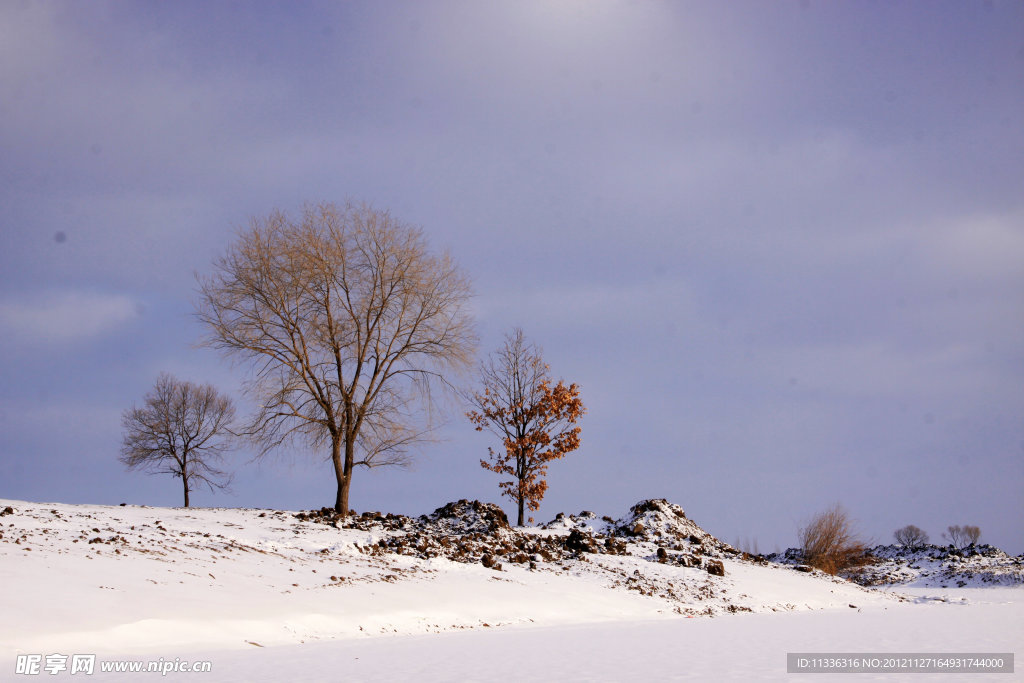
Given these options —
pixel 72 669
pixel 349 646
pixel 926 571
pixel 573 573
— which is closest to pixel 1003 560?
pixel 926 571

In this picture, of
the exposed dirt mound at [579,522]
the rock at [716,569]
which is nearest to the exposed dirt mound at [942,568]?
the exposed dirt mound at [579,522]

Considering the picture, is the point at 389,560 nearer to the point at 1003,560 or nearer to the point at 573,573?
the point at 573,573

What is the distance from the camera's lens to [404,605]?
1389 centimetres

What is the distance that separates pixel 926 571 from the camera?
132 ft

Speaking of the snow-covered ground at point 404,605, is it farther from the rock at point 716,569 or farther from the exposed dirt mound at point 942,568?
the exposed dirt mound at point 942,568

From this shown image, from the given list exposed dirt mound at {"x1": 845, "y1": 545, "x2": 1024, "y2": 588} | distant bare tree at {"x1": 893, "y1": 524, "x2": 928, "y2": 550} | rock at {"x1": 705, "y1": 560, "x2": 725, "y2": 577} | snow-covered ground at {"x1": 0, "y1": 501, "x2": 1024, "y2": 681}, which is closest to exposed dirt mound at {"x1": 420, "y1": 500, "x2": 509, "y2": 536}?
snow-covered ground at {"x1": 0, "y1": 501, "x2": 1024, "y2": 681}

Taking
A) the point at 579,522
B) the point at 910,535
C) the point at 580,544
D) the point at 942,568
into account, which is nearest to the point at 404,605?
the point at 580,544

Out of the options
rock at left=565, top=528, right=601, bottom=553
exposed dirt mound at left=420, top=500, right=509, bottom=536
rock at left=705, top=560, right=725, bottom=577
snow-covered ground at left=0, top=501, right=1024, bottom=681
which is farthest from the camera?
exposed dirt mound at left=420, top=500, right=509, bottom=536

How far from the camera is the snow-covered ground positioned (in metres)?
9.48

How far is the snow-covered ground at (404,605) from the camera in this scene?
9.48m

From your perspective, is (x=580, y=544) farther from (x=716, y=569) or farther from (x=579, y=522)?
(x=579, y=522)

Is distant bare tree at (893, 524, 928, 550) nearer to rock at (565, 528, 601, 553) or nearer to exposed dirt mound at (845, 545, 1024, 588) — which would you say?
exposed dirt mound at (845, 545, 1024, 588)

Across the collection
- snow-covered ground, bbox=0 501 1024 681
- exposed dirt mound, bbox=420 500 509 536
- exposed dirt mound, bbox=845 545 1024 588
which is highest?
exposed dirt mound, bbox=420 500 509 536

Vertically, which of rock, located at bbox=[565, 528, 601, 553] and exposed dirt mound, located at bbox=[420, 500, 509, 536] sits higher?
exposed dirt mound, located at bbox=[420, 500, 509, 536]
